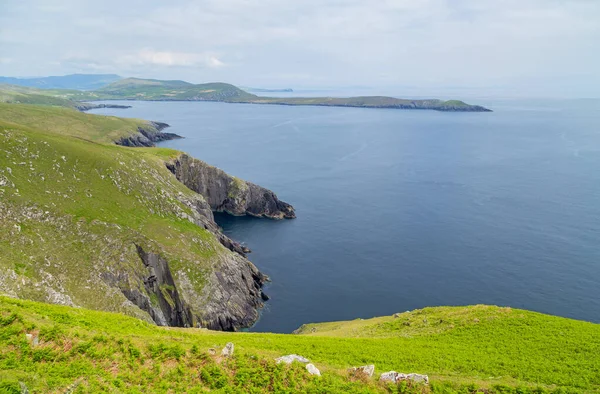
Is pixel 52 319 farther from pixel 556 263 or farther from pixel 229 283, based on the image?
pixel 556 263

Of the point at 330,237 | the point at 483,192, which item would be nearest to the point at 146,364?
the point at 330,237

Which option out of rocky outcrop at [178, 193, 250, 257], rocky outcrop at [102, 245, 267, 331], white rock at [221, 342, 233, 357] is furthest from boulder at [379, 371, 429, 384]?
rocky outcrop at [178, 193, 250, 257]

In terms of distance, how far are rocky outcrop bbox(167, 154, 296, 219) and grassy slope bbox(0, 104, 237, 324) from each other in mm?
32206

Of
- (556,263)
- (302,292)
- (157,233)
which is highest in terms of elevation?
(157,233)

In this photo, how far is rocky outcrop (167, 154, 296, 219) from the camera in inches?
4956

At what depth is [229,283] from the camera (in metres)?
75.0

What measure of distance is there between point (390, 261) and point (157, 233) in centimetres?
5542

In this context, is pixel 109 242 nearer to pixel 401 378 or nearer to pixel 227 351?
pixel 227 351

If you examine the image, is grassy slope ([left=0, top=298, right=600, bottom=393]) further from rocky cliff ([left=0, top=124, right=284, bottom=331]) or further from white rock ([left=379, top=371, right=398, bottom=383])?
rocky cliff ([left=0, top=124, right=284, bottom=331])

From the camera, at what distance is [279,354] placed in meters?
30.7

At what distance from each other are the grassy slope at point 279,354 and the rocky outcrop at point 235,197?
3510 inches

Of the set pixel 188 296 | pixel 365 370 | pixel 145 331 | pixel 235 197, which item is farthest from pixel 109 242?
pixel 235 197

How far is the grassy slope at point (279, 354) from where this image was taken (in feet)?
79.2

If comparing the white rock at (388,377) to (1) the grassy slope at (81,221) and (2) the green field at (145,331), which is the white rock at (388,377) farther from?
(1) the grassy slope at (81,221)
